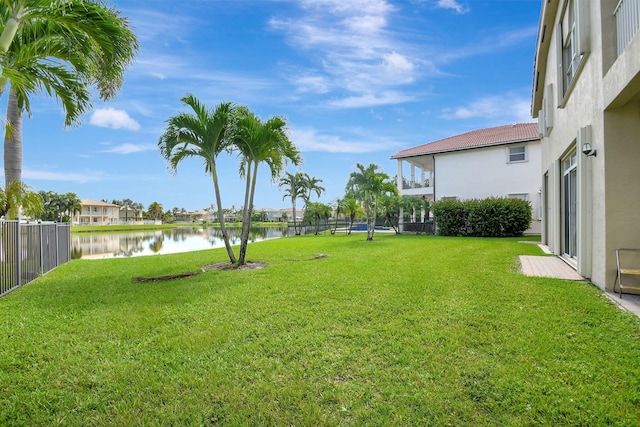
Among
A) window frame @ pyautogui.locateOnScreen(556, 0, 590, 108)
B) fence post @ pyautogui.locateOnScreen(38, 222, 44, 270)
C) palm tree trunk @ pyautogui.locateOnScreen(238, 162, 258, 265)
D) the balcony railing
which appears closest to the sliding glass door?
window frame @ pyautogui.locateOnScreen(556, 0, 590, 108)

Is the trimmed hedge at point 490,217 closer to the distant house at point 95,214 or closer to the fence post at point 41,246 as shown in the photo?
the fence post at point 41,246

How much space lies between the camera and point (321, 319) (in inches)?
177

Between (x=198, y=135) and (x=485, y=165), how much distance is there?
19.2 meters

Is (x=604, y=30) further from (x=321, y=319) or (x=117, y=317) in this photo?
(x=117, y=317)

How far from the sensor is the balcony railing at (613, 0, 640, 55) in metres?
4.84

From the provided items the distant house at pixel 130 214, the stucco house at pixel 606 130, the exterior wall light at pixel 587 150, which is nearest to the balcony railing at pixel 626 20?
the stucco house at pixel 606 130

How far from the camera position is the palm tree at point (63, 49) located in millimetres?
3975

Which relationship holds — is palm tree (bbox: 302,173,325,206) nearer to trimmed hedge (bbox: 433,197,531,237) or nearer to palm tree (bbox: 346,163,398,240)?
palm tree (bbox: 346,163,398,240)

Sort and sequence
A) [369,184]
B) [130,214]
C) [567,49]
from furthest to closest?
1. [130,214]
2. [369,184]
3. [567,49]

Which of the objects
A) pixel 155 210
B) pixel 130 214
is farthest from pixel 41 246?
pixel 130 214

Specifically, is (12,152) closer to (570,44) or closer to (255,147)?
(255,147)

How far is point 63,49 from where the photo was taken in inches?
204

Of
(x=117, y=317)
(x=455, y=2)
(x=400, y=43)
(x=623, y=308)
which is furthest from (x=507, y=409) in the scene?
(x=400, y=43)

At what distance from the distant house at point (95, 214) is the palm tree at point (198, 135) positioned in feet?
278
